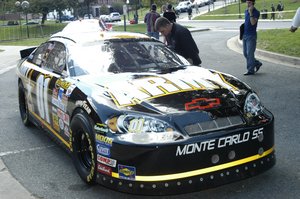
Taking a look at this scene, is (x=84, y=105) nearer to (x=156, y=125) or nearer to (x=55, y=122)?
(x=156, y=125)

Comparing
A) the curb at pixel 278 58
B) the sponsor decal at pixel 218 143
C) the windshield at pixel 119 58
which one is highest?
the windshield at pixel 119 58

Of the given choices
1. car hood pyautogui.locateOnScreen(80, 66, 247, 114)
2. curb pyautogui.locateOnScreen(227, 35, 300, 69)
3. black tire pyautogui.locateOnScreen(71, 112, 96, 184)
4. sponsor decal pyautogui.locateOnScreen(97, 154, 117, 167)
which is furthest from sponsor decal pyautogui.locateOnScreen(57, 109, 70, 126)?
curb pyautogui.locateOnScreen(227, 35, 300, 69)

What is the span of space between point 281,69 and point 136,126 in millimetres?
7706

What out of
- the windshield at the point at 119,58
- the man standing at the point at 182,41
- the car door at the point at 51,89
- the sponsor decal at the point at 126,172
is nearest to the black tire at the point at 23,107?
A: the car door at the point at 51,89

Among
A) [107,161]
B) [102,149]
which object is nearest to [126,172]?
[107,161]

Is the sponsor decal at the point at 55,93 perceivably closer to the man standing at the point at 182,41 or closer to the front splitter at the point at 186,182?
the front splitter at the point at 186,182

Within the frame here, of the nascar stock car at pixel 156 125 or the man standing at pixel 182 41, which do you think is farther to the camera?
the man standing at pixel 182 41

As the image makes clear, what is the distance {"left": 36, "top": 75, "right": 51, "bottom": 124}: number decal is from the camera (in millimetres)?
5133

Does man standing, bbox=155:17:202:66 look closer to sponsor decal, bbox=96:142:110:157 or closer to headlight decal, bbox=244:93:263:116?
headlight decal, bbox=244:93:263:116

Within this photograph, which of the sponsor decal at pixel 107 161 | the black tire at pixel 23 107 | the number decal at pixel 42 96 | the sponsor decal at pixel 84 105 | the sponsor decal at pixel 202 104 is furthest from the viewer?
the black tire at pixel 23 107

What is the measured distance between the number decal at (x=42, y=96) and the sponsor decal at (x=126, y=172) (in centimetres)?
189

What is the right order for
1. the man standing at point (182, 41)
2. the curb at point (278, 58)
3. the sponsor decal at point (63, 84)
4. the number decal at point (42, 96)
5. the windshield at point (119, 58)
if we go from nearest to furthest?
the sponsor decal at point (63, 84) < the windshield at point (119, 58) < the number decal at point (42, 96) < the man standing at point (182, 41) < the curb at point (278, 58)

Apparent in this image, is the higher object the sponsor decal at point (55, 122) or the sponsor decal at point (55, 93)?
the sponsor decal at point (55, 93)

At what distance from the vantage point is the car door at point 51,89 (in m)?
4.64
